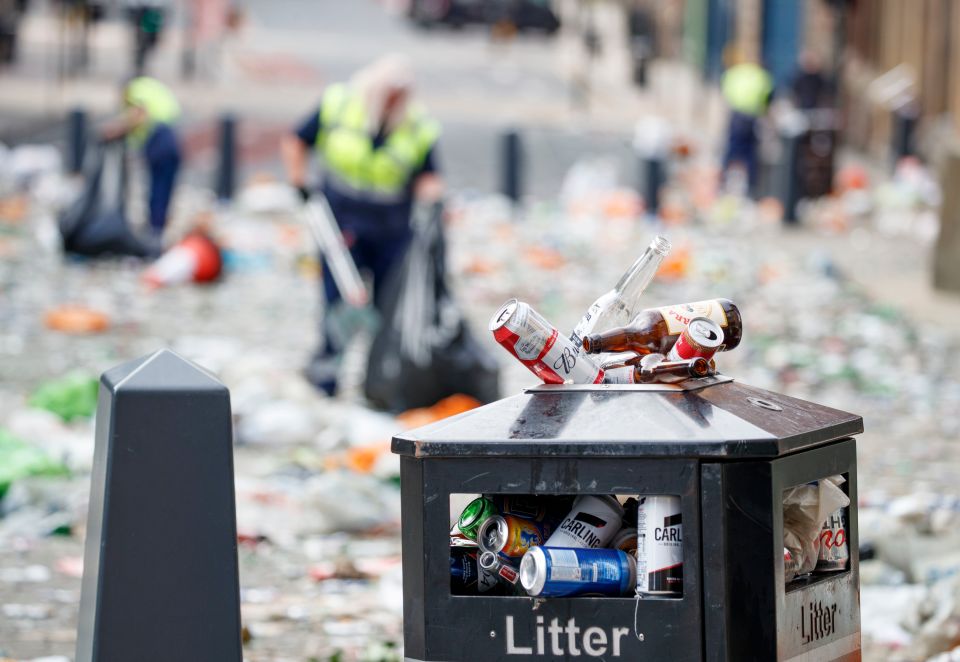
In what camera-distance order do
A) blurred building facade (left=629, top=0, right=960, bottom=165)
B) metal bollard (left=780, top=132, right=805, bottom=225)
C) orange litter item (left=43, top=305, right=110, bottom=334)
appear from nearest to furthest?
orange litter item (left=43, top=305, right=110, bottom=334) → metal bollard (left=780, top=132, right=805, bottom=225) → blurred building facade (left=629, top=0, right=960, bottom=165)

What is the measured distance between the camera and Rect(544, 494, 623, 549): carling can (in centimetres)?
300

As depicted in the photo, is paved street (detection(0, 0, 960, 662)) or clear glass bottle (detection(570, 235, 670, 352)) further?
paved street (detection(0, 0, 960, 662))

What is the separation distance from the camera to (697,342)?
125 inches

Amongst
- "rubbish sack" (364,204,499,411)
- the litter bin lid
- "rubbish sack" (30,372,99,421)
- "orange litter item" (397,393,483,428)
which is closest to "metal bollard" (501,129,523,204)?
"rubbish sack" (364,204,499,411)

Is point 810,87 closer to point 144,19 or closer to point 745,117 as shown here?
point 745,117

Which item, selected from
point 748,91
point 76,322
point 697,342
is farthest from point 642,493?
point 748,91

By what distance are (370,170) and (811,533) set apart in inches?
238

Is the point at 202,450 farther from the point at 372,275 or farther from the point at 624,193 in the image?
the point at 624,193

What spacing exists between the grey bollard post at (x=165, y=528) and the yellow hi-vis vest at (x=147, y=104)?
40.4 feet

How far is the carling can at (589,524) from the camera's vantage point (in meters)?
3.00

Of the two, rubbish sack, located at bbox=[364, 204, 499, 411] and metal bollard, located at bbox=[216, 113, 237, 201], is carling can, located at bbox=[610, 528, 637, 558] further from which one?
metal bollard, located at bbox=[216, 113, 237, 201]

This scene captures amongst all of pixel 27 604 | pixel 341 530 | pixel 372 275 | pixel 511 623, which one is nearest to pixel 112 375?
pixel 511 623

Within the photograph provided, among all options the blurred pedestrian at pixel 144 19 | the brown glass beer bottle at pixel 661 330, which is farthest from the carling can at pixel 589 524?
the blurred pedestrian at pixel 144 19

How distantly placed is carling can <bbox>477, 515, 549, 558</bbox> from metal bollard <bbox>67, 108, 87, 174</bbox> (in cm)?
1589
